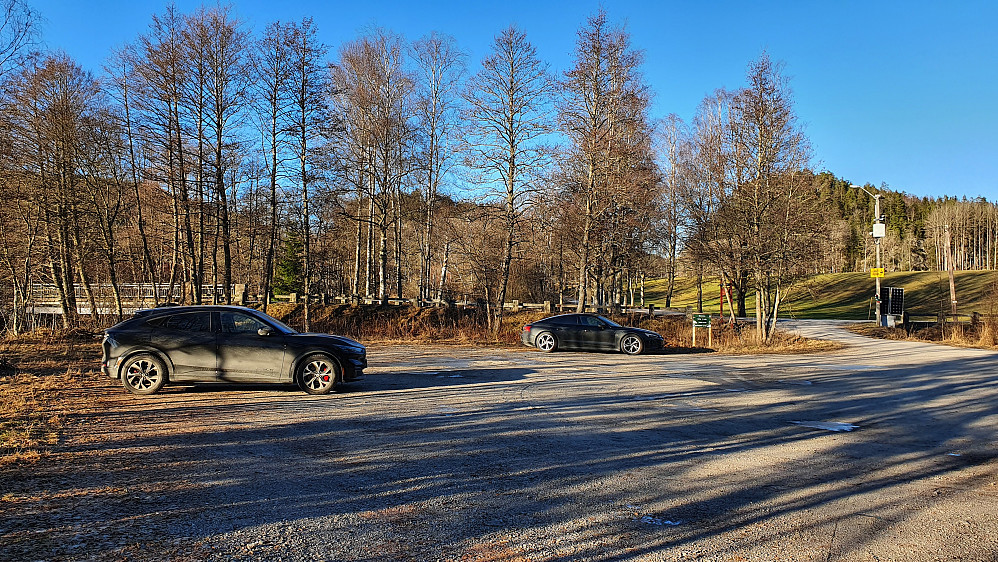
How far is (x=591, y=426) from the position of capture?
28.0 ft

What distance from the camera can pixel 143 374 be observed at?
420 inches

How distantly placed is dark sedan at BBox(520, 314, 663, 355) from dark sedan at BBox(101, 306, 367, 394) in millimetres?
10790

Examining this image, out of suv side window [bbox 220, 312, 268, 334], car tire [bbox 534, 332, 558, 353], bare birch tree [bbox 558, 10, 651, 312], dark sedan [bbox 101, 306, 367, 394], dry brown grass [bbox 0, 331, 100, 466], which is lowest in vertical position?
car tire [bbox 534, 332, 558, 353]

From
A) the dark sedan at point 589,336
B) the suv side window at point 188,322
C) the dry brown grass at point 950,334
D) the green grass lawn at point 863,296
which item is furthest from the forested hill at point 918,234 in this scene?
the suv side window at point 188,322

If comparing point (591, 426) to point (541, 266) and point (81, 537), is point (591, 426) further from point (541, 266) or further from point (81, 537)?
point (541, 266)

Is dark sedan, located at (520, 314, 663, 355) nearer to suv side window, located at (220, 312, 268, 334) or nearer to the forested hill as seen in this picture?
suv side window, located at (220, 312, 268, 334)

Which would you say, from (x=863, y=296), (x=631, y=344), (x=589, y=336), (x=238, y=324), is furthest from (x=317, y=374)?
(x=863, y=296)

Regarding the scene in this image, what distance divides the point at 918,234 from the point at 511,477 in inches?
5548

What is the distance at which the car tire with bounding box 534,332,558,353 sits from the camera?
829 inches

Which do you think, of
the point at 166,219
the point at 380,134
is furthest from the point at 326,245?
the point at 380,134

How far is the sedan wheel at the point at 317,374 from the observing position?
434 inches

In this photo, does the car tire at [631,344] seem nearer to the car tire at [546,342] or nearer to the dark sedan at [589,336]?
the dark sedan at [589,336]

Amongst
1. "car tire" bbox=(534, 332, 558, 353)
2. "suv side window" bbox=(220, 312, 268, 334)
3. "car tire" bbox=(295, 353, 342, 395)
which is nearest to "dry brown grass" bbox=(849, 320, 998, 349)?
"car tire" bbox=(534, 332, 558, 353)

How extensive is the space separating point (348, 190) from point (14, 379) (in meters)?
19.7
